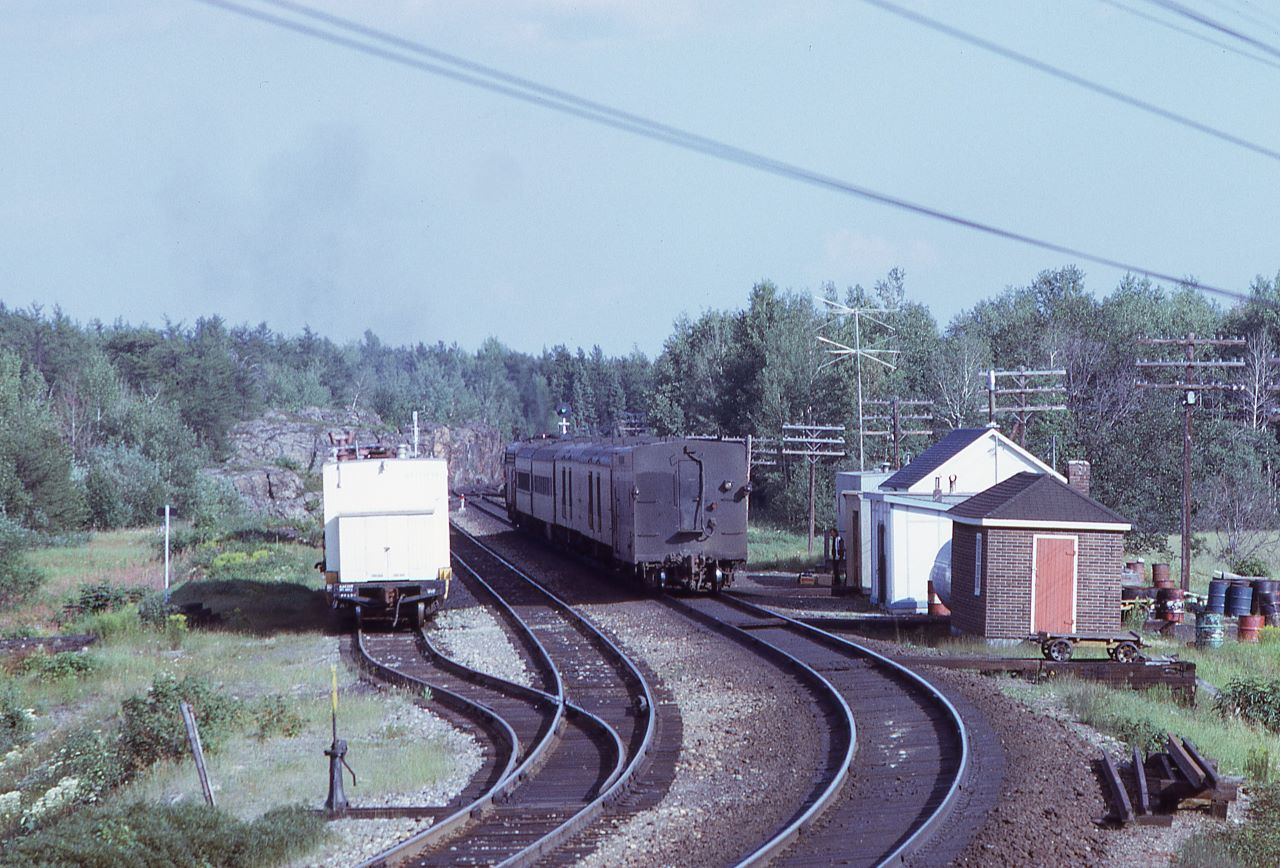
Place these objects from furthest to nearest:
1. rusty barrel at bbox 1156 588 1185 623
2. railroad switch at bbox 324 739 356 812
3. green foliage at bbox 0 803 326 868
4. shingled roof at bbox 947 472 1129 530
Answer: rusty barrel at bbox 1156 588 1185 623
shingled roof at bbox 947 472 1129 530
railroad switch at bbox 324 739 356 812
green foliage at bbox 0 803 326 868

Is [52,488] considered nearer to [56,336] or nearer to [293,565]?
[293,565]

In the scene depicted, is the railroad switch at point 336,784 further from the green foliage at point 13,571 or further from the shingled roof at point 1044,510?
the green foliage at point 13,571

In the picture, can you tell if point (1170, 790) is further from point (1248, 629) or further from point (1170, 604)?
point (1170, 604)

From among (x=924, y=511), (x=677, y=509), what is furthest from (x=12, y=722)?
(x=924, y=511)

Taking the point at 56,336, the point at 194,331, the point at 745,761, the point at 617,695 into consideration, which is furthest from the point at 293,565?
the point at 194,331

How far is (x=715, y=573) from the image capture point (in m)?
28.7

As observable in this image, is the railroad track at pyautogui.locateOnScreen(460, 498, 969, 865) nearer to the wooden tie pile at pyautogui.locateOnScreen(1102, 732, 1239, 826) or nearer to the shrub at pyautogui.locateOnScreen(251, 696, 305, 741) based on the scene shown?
the wooden tie pile at pyautogui.locateOnScreen(1102, 732, 1239, 826)

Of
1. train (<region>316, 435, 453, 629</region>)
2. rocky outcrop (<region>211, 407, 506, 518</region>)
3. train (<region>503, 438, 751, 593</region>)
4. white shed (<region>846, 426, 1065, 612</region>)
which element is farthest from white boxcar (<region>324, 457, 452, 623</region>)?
rocky outcrop (<region>211, 407, 506, 518</region>)

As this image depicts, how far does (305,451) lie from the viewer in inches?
3406

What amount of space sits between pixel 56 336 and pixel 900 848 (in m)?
110

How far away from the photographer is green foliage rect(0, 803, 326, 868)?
9609 mm

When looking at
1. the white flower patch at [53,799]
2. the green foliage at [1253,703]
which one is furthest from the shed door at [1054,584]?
the white flower patch at [53,799]

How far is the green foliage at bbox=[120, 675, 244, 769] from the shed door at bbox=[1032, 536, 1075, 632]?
45.4 ft

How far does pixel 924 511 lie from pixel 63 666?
56.5 ft
